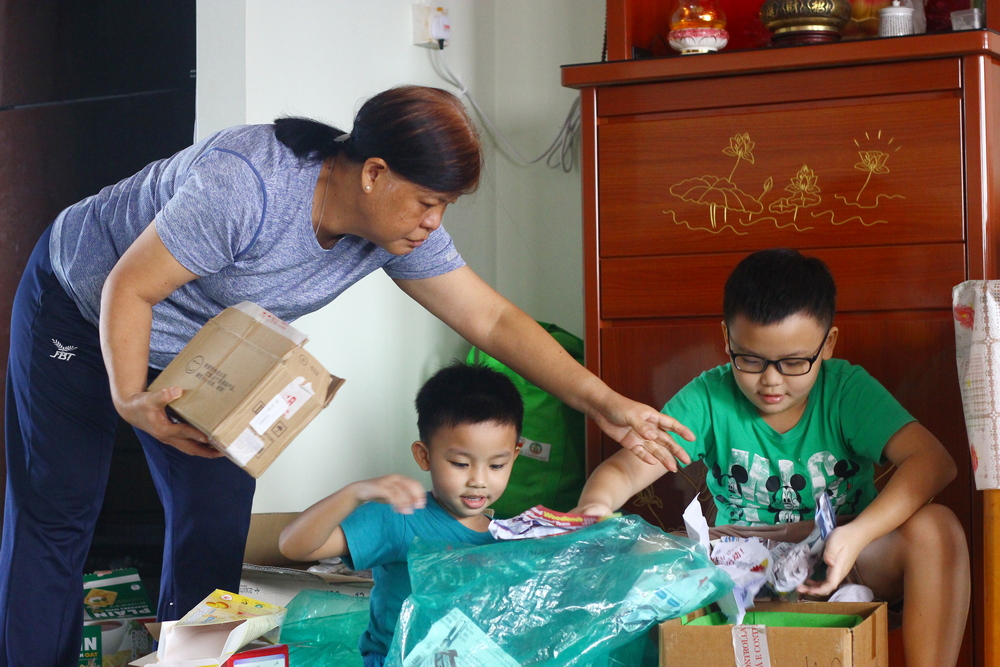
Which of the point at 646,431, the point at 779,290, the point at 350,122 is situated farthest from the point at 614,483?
the point at 350,122

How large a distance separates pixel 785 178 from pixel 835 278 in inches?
8.0

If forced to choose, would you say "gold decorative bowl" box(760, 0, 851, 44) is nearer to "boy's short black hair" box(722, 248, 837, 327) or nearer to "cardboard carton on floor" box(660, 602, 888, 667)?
"boy's short black hair" box(722, 248, 837, 327)

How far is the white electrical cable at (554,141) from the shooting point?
98.7 inches

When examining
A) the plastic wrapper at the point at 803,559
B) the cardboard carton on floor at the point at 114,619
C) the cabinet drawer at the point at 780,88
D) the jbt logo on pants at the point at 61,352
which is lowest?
the cardboard carton on floor at the point at 114,619

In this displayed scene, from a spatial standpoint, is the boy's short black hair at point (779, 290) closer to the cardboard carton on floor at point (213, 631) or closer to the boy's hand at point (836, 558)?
the boy's hand at point (836, 558)

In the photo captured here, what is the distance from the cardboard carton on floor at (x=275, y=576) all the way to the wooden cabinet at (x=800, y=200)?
0.55 m

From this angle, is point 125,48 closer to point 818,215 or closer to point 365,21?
point 365,21

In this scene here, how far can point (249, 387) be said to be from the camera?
1.10m

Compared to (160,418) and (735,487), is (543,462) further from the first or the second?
(160,418)

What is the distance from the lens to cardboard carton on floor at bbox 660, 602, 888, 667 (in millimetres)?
1131

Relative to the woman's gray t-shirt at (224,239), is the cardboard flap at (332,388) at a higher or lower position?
lower

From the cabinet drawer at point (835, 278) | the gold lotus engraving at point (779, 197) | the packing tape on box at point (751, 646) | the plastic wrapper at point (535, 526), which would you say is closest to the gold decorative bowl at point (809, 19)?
the gold lotus engraving at point (779, 197)

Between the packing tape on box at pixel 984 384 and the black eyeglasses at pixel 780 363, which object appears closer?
the packing tape on box at pixel 984 384

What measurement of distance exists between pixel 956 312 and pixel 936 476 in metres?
0.23
